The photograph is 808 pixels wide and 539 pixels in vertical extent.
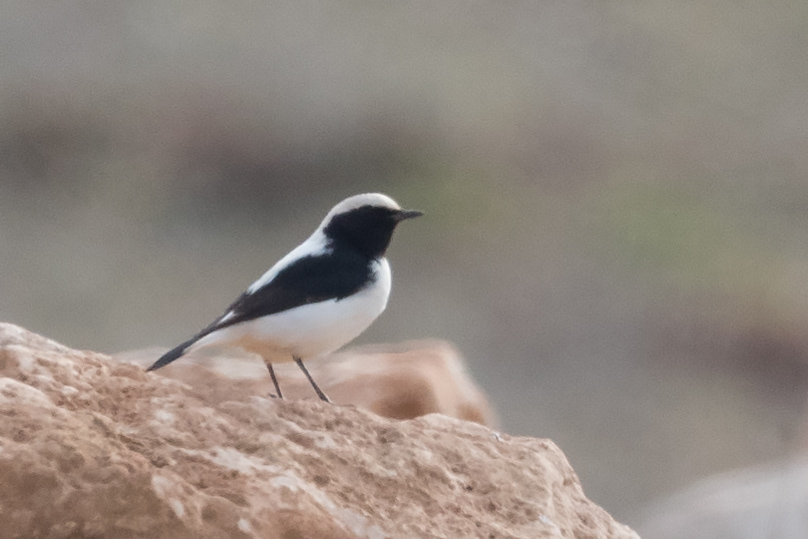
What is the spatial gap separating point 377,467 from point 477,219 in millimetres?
11861

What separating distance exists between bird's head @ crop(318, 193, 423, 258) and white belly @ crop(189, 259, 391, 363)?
1.09ft

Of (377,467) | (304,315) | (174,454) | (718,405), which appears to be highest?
(718,405)

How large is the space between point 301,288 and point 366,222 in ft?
1.82

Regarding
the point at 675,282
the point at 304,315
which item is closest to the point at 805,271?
the point at 675,282

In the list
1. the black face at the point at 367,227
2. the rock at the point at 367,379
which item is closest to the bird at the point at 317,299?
the black face at the point at 367,227

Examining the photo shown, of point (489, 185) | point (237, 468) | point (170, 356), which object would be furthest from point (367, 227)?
point (489, 185)

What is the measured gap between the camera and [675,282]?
1388 centimetres

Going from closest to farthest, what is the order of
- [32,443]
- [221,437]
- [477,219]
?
[32,443] < [221,437] < [477,219]

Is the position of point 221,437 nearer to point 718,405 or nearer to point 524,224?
point 718,405

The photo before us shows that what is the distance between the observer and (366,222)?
4.70 meters

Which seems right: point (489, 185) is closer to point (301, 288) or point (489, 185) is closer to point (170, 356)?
point (301, 288)

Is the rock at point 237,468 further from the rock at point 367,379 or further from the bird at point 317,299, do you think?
the rock at point 367,379

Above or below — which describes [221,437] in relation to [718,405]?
→ below

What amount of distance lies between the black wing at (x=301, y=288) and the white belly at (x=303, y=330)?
0.03 m
